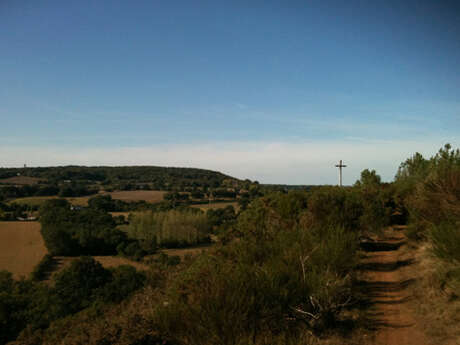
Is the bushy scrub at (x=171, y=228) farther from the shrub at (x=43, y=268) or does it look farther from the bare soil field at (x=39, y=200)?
the bare soil field at (x=39, y=200)

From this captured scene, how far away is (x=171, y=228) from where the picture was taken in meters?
58.8

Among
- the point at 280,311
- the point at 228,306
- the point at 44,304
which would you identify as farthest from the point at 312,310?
the point at 44,304

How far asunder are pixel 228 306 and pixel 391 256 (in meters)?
10.00

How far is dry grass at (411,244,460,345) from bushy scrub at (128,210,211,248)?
53.9 m

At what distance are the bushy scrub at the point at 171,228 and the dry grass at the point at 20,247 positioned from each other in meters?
16.7

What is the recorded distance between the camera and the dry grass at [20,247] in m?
40.7

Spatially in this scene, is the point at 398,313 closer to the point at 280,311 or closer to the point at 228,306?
the point at 280,311

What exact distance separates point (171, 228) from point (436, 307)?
5573 centimetres

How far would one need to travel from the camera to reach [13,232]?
54.6 meters

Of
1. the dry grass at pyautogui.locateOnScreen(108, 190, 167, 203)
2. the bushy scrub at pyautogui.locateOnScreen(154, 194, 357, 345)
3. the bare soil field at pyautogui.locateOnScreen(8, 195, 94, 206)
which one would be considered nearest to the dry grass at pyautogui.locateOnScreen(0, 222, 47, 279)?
the bare soil field at pyautogui.locateOnScreen(8, 195, 94, 206)

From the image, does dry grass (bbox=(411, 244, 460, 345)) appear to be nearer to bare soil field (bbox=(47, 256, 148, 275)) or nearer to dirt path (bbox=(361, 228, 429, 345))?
dirt path (bbox=(361, 228, 429, 345))

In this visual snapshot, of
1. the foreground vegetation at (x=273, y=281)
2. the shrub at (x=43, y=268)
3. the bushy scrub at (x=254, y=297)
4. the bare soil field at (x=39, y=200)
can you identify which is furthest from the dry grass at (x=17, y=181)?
the bushy scrub at (x=254, y=297)

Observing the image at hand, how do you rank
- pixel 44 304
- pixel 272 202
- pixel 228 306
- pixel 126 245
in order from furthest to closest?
pixel 126 245, pixel 44 304, pixel 272 202, pixel 228 306

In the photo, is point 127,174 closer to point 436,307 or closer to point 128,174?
point 128,174
